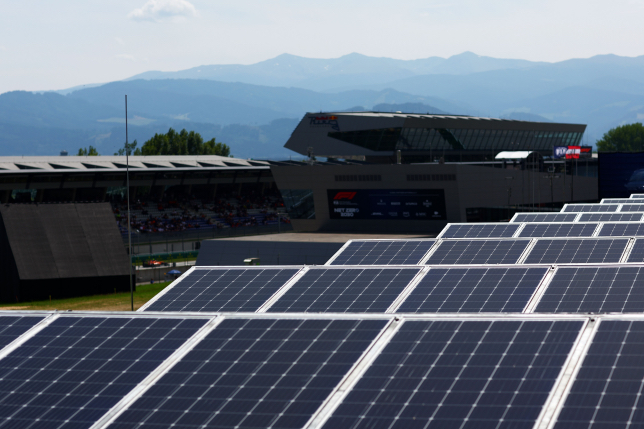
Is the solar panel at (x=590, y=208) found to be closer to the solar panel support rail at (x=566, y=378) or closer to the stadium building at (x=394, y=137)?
the stadium building at (x=394, y=137)

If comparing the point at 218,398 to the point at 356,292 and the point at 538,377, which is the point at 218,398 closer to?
the point at 538,377

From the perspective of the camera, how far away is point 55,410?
11.1 meters

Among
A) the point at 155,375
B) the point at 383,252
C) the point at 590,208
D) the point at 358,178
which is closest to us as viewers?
the point at 155,375

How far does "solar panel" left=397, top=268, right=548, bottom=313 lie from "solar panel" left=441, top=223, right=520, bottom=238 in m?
18.5

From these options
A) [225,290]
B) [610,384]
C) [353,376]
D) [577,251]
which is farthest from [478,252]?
[610,384]

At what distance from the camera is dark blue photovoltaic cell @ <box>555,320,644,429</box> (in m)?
9.16

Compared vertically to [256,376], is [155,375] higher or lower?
lower

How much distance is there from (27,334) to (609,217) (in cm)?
4150

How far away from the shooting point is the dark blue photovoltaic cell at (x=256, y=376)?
10.4 m

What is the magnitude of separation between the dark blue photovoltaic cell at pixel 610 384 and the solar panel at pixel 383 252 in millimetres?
18496

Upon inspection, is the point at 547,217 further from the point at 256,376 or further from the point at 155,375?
the point at 155,375

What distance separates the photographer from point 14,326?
14719 millimetres

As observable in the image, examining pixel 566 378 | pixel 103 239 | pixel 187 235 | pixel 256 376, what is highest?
pixel 566 378

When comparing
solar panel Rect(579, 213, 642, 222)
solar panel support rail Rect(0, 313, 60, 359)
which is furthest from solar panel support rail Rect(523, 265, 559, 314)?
solar panel Rect(579, 213, 642, 222)
